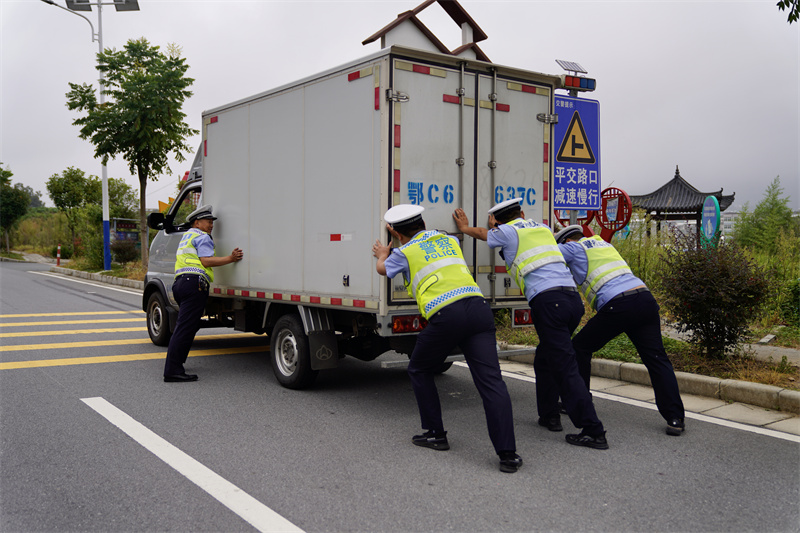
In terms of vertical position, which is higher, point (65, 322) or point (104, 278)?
point (104, 278)

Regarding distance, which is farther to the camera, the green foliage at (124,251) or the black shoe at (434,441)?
the green foliage at (124,251)

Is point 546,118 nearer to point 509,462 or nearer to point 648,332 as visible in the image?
point 648,332

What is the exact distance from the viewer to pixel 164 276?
28.3 ft

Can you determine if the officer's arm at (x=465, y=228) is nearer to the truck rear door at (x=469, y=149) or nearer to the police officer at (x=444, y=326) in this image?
the truck rear door at (x=469, y=149)

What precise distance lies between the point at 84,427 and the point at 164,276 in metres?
3.88

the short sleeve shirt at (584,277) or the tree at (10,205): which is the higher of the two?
the tree at (10,205)

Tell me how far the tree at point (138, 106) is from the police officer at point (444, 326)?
52.6ft

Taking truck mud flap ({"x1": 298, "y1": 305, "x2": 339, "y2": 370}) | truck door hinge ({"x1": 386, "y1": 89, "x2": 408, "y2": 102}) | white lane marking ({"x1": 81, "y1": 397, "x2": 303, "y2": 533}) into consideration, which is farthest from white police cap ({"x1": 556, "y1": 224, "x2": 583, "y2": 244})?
white lane marking ({"x1": 81, "y1": 397, "x2": 303, "y2": 533})

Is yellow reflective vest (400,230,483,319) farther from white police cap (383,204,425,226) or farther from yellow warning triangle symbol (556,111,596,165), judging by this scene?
yellow warning triangle symbol (556,111,596,165)

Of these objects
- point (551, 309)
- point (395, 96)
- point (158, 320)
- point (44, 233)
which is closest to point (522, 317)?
point (551, 309)

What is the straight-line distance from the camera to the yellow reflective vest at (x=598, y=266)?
4977 millimetres

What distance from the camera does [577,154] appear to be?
787cm

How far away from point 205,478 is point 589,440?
2.67 m

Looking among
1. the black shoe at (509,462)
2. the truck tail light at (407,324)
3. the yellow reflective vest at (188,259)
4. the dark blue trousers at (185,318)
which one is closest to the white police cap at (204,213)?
the yellow reflective vest at (188,259)
